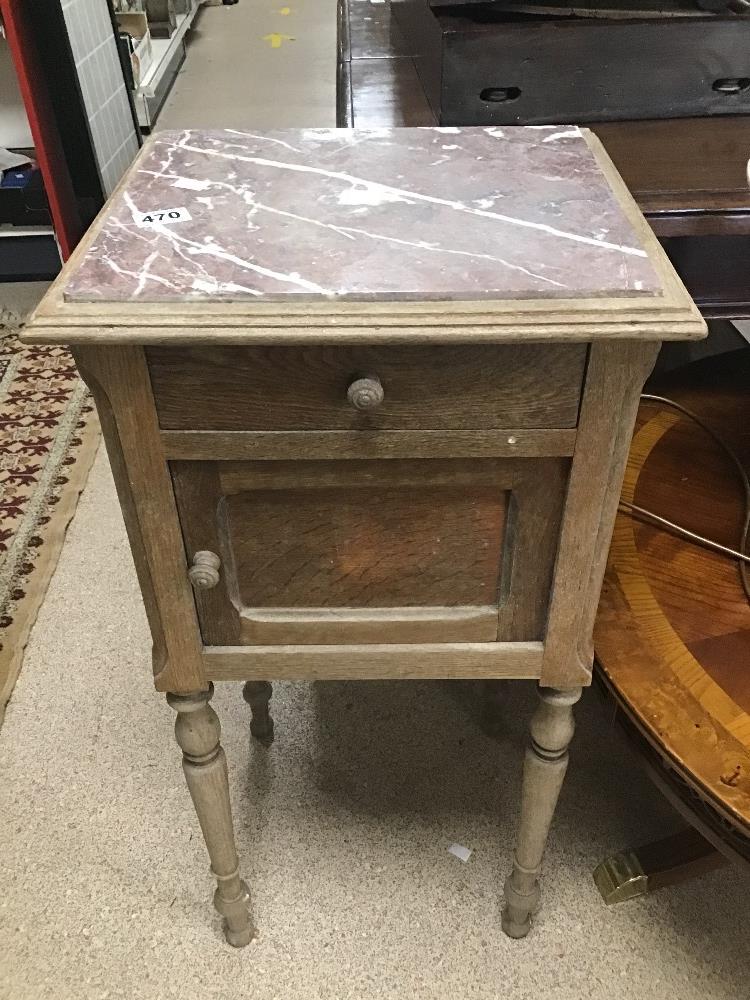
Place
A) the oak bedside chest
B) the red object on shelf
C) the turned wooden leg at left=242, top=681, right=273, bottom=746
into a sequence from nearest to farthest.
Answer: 1. the oak bedside chest
2. the turned wooden leg at left=242, top=681, right=273, bottom=746
3. the red object on shelf

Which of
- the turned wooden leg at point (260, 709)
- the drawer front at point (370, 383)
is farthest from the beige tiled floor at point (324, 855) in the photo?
the drawer front at point (370, 383)

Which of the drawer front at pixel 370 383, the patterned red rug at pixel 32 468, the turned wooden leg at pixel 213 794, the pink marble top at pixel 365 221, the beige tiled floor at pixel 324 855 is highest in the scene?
the pink marble top at pixel 365 221

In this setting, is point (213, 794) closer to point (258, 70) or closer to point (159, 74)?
point (159, 74)

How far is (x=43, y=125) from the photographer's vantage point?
1.83m

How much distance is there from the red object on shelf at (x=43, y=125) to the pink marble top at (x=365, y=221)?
4.16ft

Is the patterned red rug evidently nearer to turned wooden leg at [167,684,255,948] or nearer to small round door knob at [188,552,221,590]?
turned wooden leg at [167,684,255,948]

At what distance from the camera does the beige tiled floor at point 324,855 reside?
904 millimetres

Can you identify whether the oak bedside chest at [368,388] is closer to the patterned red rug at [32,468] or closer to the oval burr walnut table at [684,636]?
the oval burr walnut table at [684,636]

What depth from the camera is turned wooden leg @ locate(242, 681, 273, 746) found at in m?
1.07

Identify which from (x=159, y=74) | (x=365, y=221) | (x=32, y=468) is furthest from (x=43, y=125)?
(x=365, y=221)

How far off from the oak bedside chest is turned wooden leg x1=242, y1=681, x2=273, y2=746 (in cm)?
31

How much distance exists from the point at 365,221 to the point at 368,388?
0.47 ft

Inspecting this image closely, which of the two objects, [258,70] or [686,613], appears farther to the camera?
[258,70]

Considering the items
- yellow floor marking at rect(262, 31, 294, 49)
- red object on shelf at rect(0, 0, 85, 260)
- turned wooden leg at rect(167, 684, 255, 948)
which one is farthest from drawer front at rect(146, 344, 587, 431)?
yellow floor marking at rect(262, 31, 294, 49)
